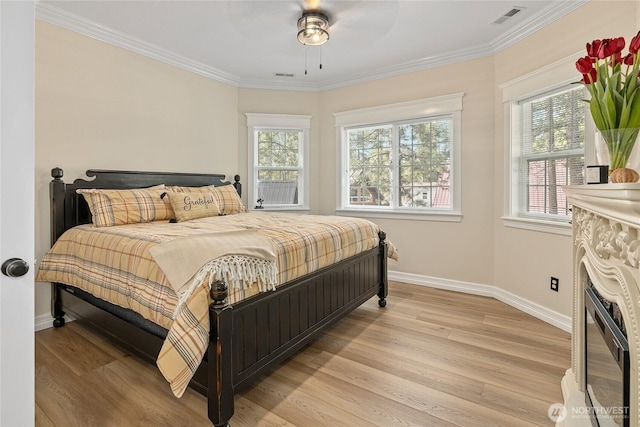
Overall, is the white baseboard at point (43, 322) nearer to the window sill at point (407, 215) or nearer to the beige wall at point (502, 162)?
the window sill at point (407, 215)

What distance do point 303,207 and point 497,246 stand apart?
101 inches

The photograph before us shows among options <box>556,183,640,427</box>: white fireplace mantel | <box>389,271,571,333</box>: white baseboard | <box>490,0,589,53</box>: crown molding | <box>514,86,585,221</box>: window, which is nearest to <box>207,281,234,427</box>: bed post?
<box>556,183,640,427</box>: white fireplace mantel

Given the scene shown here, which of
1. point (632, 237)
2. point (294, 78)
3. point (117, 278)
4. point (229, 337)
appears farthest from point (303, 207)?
point (632, 237)

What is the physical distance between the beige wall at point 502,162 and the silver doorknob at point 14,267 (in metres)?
3.39

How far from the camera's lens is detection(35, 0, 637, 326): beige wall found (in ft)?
8.94

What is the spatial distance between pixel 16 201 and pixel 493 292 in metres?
3.90

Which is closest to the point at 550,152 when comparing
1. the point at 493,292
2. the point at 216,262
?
the point at 493,292

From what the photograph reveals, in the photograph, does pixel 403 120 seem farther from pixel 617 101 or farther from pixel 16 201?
pixel 16 201

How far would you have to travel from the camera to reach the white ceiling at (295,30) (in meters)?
2.72

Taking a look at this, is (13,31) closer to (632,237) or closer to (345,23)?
(632,237)

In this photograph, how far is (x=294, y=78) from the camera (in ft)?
14.7

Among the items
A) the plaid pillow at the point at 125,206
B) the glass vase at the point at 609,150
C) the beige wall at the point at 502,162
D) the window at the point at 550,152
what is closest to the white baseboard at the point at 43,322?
the plaid pillow at the point at 125,206

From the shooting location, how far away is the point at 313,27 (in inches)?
107

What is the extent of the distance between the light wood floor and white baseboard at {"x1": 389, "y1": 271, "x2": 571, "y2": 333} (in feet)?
0.37
